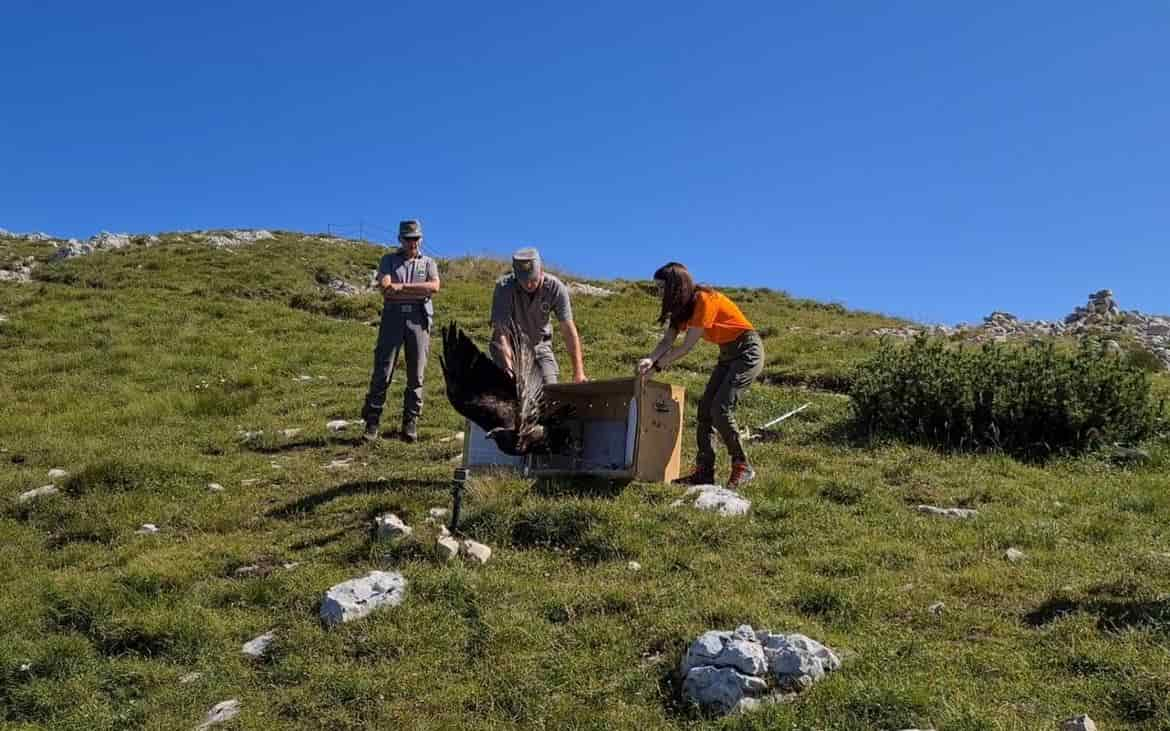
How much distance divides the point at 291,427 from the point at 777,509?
6.86 metres

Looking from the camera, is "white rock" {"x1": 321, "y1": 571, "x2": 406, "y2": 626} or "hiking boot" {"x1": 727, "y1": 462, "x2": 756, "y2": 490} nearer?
"white rock" {"x1": 321, "y1": 571, "x2": 406, "y2": 626}

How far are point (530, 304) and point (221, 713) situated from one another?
453 centimetres

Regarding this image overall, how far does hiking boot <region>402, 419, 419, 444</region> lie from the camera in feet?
36.3

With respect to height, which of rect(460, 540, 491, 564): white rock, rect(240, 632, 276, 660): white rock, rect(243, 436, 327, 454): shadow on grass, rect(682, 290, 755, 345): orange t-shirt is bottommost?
rect(240, 632, 276, 660): white rock

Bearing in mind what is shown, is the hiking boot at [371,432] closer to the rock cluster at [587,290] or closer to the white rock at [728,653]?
the white rock at [728,653]

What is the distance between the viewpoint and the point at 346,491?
8898mm

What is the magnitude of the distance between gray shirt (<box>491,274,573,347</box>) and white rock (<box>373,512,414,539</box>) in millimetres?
2179

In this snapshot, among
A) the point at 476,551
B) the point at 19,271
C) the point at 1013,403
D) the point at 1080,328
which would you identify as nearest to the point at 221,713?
the point at 476,551

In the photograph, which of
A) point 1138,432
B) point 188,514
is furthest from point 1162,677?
point 188,514

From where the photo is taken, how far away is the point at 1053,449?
998 cm

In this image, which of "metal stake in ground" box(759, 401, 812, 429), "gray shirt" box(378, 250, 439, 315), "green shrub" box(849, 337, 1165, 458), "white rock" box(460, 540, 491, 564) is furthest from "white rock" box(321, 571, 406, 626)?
"green shrub" box(849, 337, 1165, 458)

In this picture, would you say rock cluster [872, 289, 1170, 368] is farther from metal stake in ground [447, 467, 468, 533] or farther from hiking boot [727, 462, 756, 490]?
metal stake in ground [447, 467, 468, 533]

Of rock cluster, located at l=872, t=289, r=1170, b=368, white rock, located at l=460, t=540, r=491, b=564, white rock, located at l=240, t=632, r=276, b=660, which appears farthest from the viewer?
rock cluster, located at l=872, t=289, r=1170, b=368

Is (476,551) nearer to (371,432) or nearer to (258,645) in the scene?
(258,645)
